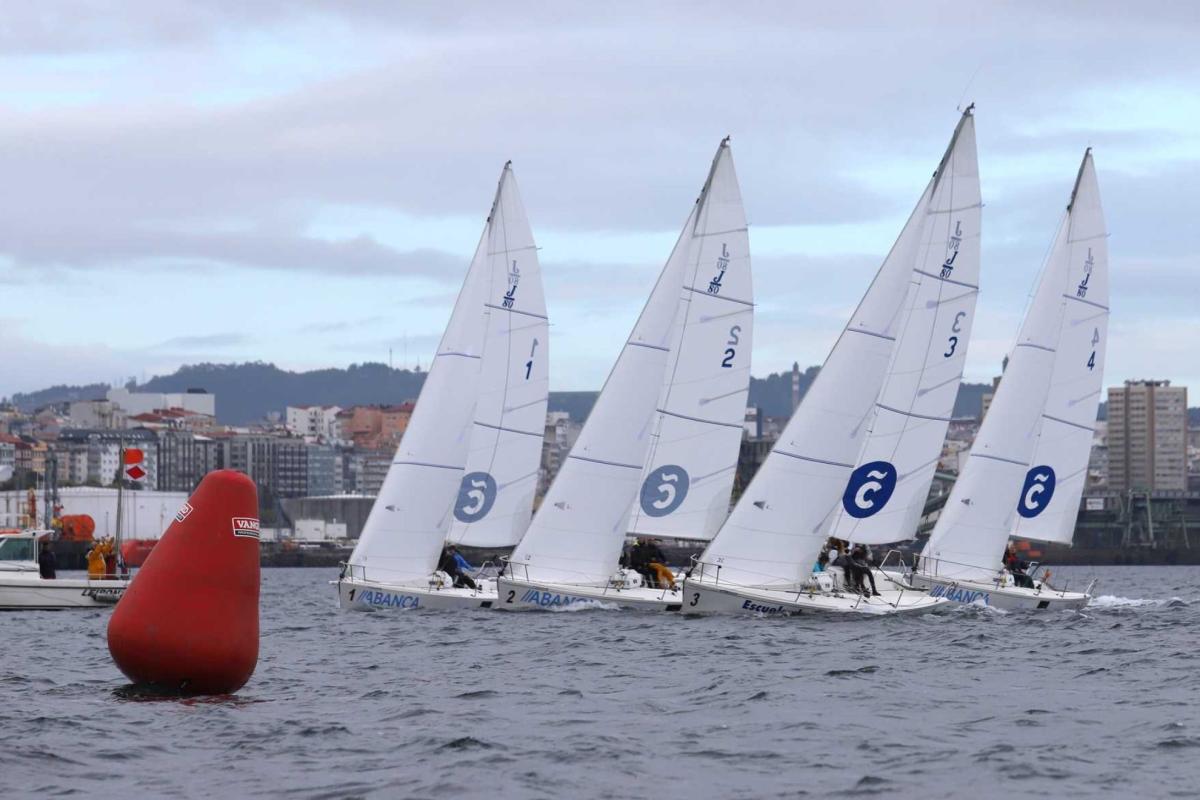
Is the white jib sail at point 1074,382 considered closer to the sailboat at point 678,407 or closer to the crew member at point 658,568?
the sailboat at point 678,407

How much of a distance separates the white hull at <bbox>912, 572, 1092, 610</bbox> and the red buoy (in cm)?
1876

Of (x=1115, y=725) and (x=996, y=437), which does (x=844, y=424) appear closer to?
(x=996, y=437)

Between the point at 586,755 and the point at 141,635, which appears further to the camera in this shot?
the point at 141,635

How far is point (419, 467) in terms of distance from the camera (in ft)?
103

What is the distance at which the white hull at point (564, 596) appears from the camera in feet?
94.9

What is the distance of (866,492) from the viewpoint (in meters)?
30.9

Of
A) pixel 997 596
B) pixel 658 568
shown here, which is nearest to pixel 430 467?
pixel 658 568

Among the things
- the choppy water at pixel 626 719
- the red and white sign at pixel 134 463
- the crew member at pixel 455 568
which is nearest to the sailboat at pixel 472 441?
the crew member at pixel 455 568

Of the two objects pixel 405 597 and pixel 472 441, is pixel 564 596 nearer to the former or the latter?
pixel 405 597

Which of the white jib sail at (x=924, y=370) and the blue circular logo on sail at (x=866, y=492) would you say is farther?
the white jib sail at (x=924, y=370)

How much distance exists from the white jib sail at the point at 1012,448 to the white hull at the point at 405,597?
7.81 meters

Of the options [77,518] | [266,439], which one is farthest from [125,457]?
[266,439]

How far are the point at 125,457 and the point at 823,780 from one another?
76.4 ft

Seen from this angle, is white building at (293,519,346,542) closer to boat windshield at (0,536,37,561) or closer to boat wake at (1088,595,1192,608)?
boat wake at (1088,595,1192,608)
